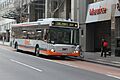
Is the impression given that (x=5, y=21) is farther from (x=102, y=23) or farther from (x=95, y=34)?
(x=102, y=23)

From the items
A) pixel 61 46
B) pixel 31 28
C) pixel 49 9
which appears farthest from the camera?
pixel 49 9

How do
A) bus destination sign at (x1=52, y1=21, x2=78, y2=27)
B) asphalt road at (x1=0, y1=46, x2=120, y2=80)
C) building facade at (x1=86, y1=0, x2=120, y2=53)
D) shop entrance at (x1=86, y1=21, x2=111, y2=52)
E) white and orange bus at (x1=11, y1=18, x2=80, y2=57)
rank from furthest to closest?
1. shop entrance at (x1=86, y1=21, x2=111, y2=52)
2. building facade at (x1=86, y1=0, x2=120, y2=53)
3. bus destination sign at (x1=52, y1=21, x2=78, y2=27)
4. white and orange bus at (x1=11, y1=18, x2=80, y2=57)
5. asphalt road at (x1=0, y1=46, x2=120, y2=80)

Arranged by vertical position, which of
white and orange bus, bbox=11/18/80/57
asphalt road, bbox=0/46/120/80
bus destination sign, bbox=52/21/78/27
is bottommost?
asphalt road, bbox=0/46/120/80

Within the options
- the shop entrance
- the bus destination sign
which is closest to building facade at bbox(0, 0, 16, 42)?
the shop entrance

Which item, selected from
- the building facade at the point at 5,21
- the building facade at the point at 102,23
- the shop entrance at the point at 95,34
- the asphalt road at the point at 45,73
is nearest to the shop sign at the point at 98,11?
the building facade at the point at 102,23

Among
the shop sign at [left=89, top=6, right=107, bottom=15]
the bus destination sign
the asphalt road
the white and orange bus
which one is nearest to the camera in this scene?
the asphalt road

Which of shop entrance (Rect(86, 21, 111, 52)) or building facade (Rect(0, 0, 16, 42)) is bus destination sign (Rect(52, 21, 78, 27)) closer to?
shop entrance (Rect(86, 21, 111, 52))

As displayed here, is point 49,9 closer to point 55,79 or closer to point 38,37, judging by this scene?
point 38,37

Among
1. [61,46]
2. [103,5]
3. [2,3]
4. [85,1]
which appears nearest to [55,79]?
[61,46]

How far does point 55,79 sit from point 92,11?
2283 cm

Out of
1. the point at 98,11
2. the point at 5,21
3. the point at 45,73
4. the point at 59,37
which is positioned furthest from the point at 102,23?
the point at 5,21

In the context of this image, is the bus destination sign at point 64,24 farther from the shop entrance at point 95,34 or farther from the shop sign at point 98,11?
the shop entrance at point 95,34

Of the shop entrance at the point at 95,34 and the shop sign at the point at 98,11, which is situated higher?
the shop sign at the point at 98,11

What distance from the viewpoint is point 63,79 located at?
44.6ft
